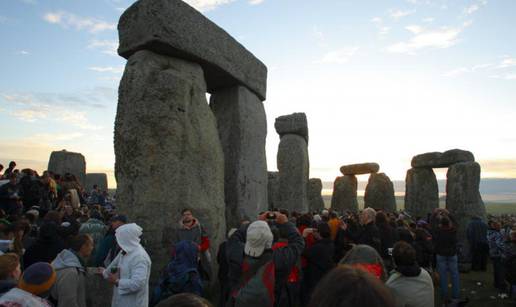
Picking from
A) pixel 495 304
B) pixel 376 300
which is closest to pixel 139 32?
pixel 376 300

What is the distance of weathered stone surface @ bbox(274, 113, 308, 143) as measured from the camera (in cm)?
1338

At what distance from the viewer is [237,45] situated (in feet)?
23.2

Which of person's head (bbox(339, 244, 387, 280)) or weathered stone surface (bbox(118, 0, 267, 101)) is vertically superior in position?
weathered stone surface (bbox(118, 0, 267, 101))

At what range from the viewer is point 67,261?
333 cm

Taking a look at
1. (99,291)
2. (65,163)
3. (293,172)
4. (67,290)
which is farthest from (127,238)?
(65,163)

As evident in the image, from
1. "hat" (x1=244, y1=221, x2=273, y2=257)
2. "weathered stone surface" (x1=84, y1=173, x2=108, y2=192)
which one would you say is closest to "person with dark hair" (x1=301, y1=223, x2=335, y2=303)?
"hat" (x1=244, y1=221, x2=273, y2=257)

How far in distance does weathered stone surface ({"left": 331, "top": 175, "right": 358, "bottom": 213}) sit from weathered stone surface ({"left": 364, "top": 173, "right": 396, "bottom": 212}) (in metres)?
0.78

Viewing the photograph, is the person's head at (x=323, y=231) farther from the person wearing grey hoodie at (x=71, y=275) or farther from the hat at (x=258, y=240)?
the person wearing grey hoodie at (x=71, y=275)

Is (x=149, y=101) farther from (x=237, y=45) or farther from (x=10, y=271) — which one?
(x=10, y=271)

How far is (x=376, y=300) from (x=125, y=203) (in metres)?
4.55

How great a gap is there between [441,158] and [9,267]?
53.2ft

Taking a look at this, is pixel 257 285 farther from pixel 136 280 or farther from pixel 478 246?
pixel 478 246

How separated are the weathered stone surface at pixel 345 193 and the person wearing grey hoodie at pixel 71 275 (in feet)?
61.2

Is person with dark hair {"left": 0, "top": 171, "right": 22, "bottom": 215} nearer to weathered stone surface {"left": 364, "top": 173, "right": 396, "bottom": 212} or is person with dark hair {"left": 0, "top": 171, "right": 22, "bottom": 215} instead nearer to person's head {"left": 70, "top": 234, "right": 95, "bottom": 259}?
person's head {"left": 70, "top": 234, "right": 95, "bottom": 259}
